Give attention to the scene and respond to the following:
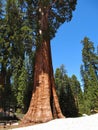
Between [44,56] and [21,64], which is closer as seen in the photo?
[44,56]

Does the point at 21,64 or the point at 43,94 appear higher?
the point at 21,64

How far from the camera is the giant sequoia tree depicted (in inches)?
885

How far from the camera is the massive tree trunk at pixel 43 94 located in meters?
22.2

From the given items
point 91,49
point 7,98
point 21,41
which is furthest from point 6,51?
point 91,49

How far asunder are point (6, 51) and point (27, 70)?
1057 cm

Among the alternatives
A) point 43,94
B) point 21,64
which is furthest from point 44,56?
point 21,64

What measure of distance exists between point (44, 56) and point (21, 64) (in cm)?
1065

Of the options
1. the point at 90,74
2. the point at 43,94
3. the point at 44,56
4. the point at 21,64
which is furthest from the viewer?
the point at 90,74

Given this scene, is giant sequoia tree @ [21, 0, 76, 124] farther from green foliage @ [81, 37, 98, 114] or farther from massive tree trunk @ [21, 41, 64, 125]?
green foliage @ [81, 37, 98, 114]

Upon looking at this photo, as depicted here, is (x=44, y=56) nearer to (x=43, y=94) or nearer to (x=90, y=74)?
(x=43, y=94)

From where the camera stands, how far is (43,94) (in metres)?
23.0

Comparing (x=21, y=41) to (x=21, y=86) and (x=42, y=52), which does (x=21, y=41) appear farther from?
(x=21, y=86)

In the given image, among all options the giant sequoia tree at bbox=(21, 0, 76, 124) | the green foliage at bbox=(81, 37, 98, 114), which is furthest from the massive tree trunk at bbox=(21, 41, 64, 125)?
the green foliage at bbox=(81, 37, 98, 114)

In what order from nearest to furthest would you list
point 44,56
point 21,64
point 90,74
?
point 44,56 → point 21,64 → point 90,74
